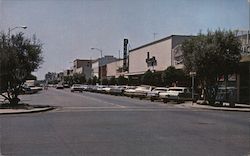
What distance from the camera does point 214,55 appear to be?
39719mm

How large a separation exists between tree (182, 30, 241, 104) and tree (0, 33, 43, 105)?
14393 millimetres

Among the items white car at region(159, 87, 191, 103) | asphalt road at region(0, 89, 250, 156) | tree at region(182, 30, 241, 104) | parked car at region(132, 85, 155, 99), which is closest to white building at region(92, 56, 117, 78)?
parked car at region(132, 85, 155, 99)

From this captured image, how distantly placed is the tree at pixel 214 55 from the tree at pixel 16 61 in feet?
47.2

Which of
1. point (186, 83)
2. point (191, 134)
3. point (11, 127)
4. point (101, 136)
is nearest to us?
point (101, 136)

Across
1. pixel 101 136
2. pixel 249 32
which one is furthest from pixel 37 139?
pixel 249 32

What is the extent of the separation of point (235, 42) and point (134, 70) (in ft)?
182

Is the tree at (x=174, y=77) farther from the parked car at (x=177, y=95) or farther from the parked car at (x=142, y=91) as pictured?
the parked car at (x=177, y=95)

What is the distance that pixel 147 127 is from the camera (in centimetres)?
1772

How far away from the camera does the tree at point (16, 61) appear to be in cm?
3034

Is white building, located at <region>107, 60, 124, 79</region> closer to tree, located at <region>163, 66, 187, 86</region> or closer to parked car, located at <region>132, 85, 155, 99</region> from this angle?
tree, located at <region>163, 66, 187, 86</region>

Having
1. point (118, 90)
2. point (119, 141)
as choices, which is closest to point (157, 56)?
point (118, 90)

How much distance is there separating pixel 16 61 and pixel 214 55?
57.2 ft

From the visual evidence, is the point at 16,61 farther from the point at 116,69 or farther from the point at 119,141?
the point at 116,69

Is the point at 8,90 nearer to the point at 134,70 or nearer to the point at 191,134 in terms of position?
the point at 191,134
